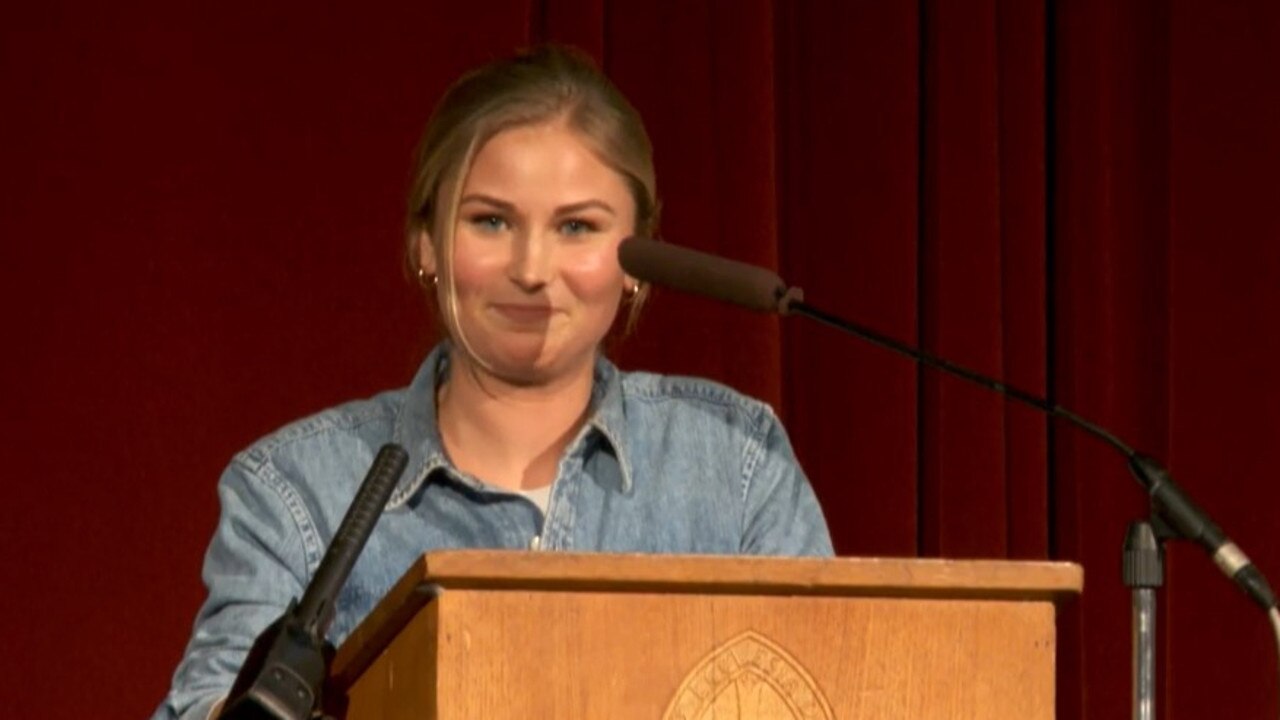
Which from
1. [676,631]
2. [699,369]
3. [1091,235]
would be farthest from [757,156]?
[676,631]

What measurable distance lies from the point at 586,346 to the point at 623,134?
0.69 feet

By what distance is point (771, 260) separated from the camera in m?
3.01

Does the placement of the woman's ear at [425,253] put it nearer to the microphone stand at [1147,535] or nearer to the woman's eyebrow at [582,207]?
the woman's eyebrow at [582,207]

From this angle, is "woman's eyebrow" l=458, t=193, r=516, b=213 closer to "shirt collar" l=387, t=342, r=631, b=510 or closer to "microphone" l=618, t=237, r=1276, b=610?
"shirt collar" l=387, t=342, r=631, b=510

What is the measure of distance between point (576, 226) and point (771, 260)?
0.88 m

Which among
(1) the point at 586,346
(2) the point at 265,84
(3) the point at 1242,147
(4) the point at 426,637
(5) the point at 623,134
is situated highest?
(3) the point at 1242,147

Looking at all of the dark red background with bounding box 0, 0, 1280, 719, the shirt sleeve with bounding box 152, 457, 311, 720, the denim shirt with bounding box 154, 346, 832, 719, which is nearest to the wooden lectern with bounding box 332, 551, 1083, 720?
the shirt sleeve with bounding box 152, 457, 311, 720

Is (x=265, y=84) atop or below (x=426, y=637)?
atop

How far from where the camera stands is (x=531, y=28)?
9.73ft

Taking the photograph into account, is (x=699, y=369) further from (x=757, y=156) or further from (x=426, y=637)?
(x=426, y=637)

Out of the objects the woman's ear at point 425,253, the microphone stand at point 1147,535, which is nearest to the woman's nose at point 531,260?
the woman's ear at point 425,253

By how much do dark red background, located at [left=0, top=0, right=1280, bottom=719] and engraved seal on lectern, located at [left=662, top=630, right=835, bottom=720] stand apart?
1.46 meters

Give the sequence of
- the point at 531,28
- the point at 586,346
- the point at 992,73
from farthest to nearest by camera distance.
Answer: the point at 992,73 < the point at 531,28 < the point at 586,346

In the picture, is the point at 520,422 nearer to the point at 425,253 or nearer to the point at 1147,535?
the point at 425,253
